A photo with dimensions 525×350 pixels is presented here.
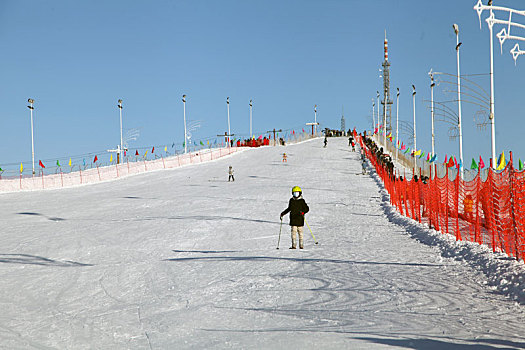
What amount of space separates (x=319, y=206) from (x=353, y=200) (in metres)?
2.78

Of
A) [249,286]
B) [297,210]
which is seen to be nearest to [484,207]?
[297,210]

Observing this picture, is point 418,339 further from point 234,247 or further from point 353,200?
point 353,200

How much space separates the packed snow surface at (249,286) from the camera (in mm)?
6371

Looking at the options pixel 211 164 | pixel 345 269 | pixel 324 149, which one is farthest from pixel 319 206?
pixel 324 149

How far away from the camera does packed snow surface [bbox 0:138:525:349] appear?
20.9ft

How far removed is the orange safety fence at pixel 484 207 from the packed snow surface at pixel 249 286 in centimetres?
62

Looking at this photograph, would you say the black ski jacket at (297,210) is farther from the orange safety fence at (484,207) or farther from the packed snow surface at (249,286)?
the orange safety fence at (484,207)

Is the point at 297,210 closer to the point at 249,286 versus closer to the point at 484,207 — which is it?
the point at 249,286

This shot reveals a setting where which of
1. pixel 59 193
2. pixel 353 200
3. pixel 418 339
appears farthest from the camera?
pixel 59 193

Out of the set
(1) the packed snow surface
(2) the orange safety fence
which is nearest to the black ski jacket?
(1) the packed snow surface

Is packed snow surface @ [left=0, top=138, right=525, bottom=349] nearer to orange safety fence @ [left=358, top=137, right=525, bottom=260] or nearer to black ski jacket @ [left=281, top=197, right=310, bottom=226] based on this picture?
orange safety fence @ [left=358, top=137, right=525, bottom=260]

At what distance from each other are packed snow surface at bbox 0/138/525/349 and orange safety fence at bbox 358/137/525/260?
0.62 metres

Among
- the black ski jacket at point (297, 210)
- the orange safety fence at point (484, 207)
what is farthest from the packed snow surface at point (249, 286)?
the black ski jacket at point (297, 210)

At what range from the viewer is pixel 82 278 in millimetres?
10859
